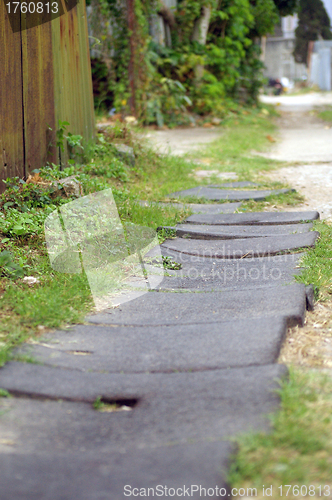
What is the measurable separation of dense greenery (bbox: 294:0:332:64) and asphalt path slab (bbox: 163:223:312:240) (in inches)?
1276

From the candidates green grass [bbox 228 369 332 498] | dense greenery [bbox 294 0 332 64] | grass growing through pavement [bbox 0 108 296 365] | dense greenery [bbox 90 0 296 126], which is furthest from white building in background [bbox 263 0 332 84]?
green grass [bbox 228 369 332 498]

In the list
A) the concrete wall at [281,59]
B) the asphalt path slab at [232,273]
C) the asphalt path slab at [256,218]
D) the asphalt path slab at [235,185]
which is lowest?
the asphalt path slab at [232,273]

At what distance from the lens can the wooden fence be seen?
10.6ft

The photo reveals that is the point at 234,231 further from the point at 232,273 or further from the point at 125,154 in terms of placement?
the point at 125,154

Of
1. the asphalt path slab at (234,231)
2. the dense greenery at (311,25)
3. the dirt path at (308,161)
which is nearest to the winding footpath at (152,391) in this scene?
the asphalt path slab at (234,231)

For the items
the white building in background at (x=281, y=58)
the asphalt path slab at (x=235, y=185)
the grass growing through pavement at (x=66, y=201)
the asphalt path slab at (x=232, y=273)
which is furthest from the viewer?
the white building in background at (x=281, y=58)

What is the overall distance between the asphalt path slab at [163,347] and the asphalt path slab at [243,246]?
99 cm

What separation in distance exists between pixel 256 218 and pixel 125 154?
176 cm

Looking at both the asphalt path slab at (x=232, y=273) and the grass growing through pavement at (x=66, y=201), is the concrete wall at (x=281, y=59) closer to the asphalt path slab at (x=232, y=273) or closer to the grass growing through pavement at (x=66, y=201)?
the grass growing through pavement at (x=66, y=201)

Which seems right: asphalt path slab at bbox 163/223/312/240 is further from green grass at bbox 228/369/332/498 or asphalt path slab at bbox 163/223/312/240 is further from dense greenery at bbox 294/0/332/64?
dense greenery at bbox 294/0/332/64

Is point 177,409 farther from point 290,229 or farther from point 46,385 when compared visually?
point 290,229

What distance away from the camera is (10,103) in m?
3.26

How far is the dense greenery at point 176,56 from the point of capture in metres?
7.76

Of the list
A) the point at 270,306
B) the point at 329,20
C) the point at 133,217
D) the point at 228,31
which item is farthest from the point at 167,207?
the point at 329,20
